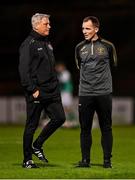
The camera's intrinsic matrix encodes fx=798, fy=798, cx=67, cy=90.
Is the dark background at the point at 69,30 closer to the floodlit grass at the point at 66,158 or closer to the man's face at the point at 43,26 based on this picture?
the floodlit grass at the point at 66,158

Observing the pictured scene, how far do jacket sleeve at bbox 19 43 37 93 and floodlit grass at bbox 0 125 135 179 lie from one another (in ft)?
3.61

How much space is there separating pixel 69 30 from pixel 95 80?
1814cm

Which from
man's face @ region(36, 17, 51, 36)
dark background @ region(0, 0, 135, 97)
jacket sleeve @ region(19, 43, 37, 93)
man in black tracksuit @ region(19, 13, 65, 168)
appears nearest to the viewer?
jacket sleeve @ region(19, 43, 37, 93)

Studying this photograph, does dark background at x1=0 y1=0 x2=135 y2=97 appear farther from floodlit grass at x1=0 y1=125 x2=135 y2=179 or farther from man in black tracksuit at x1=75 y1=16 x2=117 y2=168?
man in black tracksuit at x1=75 y1=16 x2=117 y2=168

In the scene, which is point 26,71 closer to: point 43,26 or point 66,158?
point 43,26

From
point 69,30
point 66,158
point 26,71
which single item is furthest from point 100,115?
point 69,30

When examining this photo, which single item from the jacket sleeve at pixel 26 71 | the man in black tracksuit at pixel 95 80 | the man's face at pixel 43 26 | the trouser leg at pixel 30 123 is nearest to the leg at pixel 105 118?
the man in black tracksuit at pixel 95 80

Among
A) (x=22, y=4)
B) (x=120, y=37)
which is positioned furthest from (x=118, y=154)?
(x=120, y=37)

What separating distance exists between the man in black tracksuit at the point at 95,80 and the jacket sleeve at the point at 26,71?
73 centimetres

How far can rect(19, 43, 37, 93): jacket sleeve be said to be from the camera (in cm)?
1049

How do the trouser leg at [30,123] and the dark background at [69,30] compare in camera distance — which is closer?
the trouser leg at [30,123]

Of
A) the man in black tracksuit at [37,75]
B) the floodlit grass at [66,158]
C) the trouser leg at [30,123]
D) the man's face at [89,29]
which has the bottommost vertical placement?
the floodlit grass at [66,158]

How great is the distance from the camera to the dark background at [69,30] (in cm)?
2664

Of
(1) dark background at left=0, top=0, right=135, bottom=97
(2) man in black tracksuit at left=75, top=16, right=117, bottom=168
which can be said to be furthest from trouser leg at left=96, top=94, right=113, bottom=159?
(1) dark background at left=0, top=0, right=135, bottom=97
